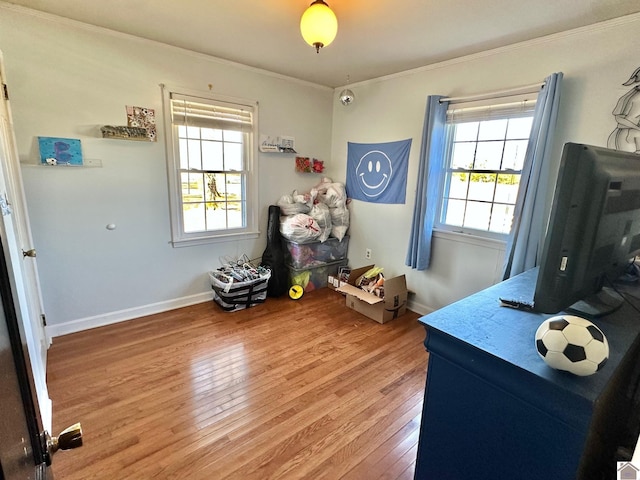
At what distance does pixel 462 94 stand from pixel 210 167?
2.50m

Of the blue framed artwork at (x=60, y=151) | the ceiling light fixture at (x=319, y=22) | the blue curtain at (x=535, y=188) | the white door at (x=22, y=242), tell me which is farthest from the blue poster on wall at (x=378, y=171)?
the white door at (x=22, y=242)

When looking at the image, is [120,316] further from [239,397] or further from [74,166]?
[239,397]

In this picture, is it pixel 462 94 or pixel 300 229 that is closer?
pixel 462 94

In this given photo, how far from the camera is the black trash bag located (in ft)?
11.6

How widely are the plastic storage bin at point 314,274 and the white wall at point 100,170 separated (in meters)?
0.93

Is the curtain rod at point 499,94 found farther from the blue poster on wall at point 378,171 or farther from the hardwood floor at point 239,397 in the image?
the hardwood floor at point 239,397

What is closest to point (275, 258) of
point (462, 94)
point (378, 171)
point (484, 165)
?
point (378, 171)

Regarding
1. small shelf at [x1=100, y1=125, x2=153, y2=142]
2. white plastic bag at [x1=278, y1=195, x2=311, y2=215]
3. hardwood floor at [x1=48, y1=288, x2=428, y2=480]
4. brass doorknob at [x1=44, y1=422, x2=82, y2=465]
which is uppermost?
small shelf at [x1=100, y1=125, x2=153, y2=142]

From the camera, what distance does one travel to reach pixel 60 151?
2404 mm

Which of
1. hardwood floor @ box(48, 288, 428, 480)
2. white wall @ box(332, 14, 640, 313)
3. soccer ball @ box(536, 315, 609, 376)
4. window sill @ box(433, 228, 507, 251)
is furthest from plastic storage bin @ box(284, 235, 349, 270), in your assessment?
soccer ball @ box(536, 315, 609, 376)

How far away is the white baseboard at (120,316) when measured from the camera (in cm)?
262

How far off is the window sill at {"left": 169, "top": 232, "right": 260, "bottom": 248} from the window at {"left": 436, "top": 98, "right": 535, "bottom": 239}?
80.8 inches

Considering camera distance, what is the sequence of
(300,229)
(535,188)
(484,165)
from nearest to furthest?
(535,188), (484,165), (300,229)

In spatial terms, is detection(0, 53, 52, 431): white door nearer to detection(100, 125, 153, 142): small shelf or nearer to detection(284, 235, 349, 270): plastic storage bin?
detection(100, 125, 153, 142): small shelf
